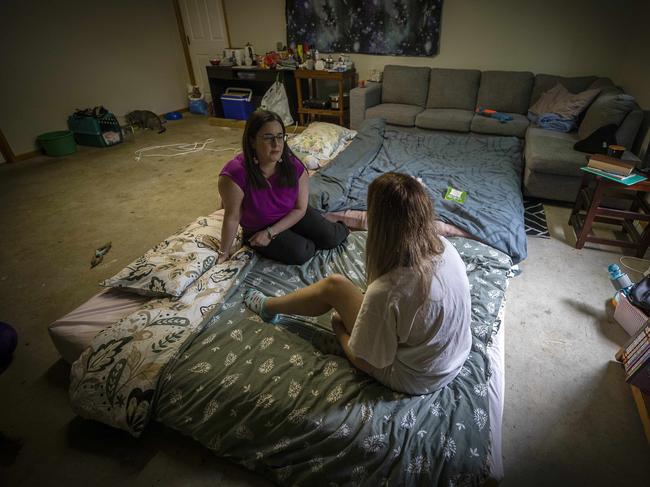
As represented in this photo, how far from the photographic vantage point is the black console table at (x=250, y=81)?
15.5 ft

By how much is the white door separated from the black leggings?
4753 mm

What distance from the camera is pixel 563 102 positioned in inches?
127

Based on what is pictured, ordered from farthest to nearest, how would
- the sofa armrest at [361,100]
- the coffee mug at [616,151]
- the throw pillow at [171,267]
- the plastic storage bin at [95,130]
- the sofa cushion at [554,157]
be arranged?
the plastic storage bin at [95,130], the sofa armrest at [361,100], the sofa cushion at [554,157], the coffee mug at [616,151], the throw pillow at [171,267]

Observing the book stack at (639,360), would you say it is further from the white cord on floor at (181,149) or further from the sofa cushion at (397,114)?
the white cord on floor at (181,149)

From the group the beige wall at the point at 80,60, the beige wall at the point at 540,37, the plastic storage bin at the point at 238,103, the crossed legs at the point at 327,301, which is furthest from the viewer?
the plastic storage bin at the point at 238,103

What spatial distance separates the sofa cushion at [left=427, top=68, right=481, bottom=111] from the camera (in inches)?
153

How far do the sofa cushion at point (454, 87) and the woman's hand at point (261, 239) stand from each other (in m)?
3.16

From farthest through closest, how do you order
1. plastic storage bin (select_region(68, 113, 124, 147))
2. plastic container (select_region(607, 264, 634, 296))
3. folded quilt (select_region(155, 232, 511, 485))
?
plastic storage bin (select_region(68, 113, 124, 147)) → plastic container (select_region(607, 264, 634, 296)) → folded quilt (select_region(155, 232, 511, 485))

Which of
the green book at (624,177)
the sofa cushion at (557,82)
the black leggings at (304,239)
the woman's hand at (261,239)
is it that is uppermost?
the sofa cushion at (557,82)

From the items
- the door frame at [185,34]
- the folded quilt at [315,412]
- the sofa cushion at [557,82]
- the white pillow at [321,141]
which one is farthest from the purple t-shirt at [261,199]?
the door frame at [185,34]

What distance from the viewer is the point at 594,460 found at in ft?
3.98

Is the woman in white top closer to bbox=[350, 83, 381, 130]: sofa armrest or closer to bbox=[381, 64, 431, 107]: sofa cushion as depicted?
bbox=[350, 83, 381, 130]: sofa armrest

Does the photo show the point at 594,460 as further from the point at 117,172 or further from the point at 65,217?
the point at 117,172

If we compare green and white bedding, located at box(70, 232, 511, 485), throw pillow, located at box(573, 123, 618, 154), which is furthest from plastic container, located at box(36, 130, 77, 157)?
throw pillow, located at box(573, 123, 618, 154)
